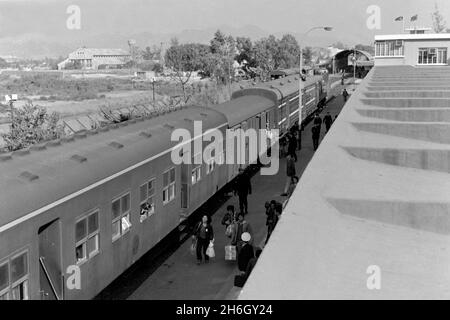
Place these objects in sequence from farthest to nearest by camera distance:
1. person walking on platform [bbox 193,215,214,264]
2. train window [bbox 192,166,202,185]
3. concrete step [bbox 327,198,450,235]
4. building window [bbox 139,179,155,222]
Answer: train window [bbox 192,166,202,185]
person walking on platform [bbox 193,215,214,264]
building window [bbox 139,179,155,222]
concrete step [bbox 327,198,450,235]

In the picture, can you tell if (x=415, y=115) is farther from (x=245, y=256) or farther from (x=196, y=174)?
(x=196, y=174)

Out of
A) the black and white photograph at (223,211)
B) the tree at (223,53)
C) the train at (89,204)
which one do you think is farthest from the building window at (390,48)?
the train at (89,204)

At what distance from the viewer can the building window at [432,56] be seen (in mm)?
56897

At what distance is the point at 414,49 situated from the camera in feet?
194

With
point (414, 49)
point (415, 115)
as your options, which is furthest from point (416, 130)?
point (414, 49)

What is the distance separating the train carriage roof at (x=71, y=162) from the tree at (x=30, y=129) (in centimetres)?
938

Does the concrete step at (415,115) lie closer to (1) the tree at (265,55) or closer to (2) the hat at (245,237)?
(2) the hat at (245,237)

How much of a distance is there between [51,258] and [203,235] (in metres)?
5.14

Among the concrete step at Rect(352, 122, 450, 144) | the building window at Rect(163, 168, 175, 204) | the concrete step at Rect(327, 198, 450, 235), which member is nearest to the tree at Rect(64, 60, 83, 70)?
the building window at Rect(163, 168, 175, 204)

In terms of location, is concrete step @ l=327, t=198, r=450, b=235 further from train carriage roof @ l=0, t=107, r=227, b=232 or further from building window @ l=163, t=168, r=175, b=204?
building window @ l=163, t=168, r=175, b=204

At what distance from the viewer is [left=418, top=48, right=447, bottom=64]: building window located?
56897 millimetres

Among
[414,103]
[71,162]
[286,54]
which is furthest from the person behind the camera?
[286,54]

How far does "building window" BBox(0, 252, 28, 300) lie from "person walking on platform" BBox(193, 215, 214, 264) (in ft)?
18.4

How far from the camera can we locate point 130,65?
154375mm
